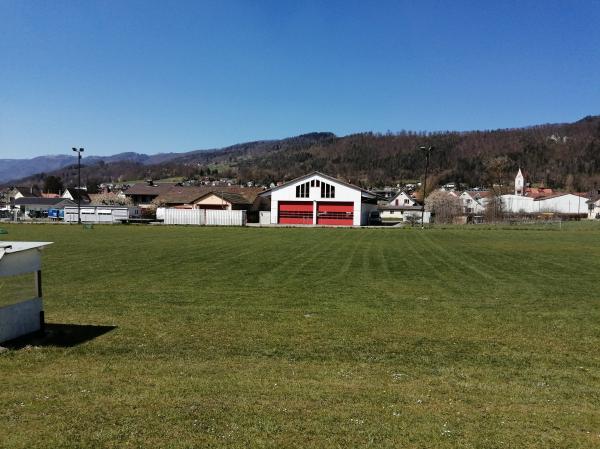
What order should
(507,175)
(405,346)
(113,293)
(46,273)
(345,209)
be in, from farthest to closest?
(507,175), (345,209), (46,273), (113,293), (405,346)

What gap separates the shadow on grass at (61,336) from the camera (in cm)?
961

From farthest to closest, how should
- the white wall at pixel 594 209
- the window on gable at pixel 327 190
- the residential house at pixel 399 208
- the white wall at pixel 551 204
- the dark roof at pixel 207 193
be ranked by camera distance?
the white wall at pixel 551 204 → the white wall at pixel 594 209 → the residential house at pixel 399 208 → the dark roof at pixel 207 193 → the window on gable at pixel 327 190

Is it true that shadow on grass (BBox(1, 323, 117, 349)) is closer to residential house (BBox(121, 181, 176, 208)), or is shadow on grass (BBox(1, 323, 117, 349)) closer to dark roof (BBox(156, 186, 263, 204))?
dark roof (BBox(156, 186, 263, 204))

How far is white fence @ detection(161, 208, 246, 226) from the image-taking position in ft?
246

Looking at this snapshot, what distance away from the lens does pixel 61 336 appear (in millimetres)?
10258

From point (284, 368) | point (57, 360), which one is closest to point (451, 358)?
point (284, 368)

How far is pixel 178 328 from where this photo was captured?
35.9ft

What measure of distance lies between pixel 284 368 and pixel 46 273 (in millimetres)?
14854

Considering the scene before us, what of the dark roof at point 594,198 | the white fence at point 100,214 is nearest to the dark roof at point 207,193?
the white fence at point 100,214

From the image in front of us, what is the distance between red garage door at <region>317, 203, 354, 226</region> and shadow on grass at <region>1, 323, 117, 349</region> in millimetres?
67764

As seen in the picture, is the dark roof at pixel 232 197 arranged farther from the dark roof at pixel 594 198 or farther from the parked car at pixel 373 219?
the dark roof at pixel 594 198

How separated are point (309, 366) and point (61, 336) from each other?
539 cm

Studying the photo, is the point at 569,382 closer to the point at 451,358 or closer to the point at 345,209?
the point at 451,358

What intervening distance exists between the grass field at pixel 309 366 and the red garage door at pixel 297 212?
60.6 meters
